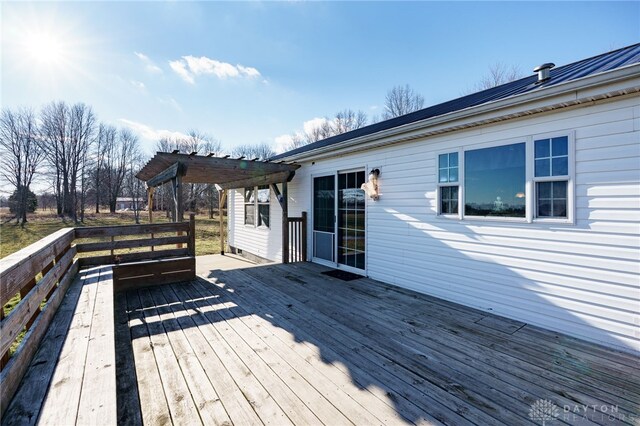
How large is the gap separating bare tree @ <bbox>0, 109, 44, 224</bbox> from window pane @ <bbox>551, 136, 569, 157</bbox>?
2960cm

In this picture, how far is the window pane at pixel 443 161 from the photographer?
13.7ft

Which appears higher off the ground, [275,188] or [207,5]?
[207,5]

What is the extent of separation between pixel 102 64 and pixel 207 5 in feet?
10.5

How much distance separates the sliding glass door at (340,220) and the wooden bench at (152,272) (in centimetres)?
286

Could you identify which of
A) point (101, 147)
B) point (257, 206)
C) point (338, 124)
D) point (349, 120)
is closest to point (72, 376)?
point (257, 206)

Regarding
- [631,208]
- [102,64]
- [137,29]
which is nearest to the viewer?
[631,208]

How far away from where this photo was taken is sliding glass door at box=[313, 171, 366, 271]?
5699 millimetres

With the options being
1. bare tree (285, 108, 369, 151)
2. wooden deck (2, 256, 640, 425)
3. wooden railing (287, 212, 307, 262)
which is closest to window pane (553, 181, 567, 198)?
wooden deck (2, 256, 640, 425)

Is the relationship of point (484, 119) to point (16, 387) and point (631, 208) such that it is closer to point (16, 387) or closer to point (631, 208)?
point (631, 208)

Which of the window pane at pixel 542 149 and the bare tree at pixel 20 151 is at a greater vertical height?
the bare tree at pixel 20 151

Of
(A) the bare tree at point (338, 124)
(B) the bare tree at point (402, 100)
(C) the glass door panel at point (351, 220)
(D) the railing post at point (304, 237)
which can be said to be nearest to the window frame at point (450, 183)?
(C) the glass door panel at point (351, 220)

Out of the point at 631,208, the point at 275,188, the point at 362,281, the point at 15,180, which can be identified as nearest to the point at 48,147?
the point at 15,180

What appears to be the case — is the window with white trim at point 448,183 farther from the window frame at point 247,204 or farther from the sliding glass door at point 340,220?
the window frame at point 247,204

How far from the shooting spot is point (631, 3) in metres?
4.36
